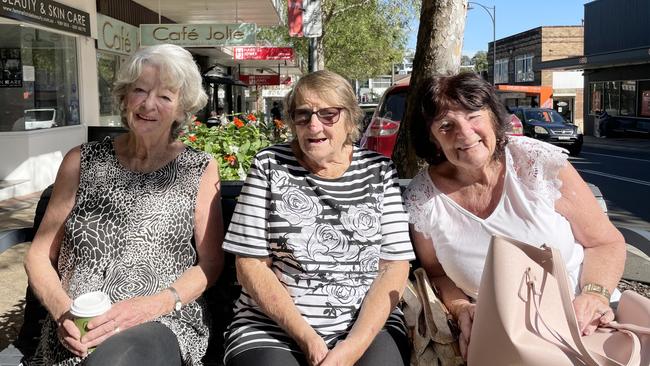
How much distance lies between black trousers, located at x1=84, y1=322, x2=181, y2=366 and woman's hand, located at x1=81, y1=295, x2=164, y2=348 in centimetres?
4

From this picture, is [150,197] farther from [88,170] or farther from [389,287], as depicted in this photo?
[389,287]

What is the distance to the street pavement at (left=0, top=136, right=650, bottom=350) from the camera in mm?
2947

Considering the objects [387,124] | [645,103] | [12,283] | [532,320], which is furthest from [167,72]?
[645,103]

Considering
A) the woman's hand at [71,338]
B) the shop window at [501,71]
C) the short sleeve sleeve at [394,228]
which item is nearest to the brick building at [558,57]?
the shop window at [501,71]

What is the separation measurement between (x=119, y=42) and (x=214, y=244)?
11916 millimetres

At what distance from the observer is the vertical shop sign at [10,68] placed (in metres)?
9.75

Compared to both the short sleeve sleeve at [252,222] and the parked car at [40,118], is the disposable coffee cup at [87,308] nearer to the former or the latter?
the short sleeve sleeve at [252,222]

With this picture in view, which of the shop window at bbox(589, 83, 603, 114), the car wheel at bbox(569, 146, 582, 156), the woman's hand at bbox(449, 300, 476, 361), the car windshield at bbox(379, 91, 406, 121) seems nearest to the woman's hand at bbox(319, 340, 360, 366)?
the woman's hand at bbox(449, 300, 476, 361)

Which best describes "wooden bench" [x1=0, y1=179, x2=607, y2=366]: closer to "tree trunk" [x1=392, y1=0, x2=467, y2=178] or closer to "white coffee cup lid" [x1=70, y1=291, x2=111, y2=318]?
"white coffee cup lid" [x1=70, y1=291, x2=111, y2=318]

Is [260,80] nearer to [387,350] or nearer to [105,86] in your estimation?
[105,86]

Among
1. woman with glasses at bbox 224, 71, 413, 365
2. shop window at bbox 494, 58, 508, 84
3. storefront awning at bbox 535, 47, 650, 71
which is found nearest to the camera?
woman with glasses at bbox 224, 71, 413, 365

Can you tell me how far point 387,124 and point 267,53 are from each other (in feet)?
33.4

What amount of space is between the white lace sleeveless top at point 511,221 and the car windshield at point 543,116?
19.4 m

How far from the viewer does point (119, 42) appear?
13359 millimetres
